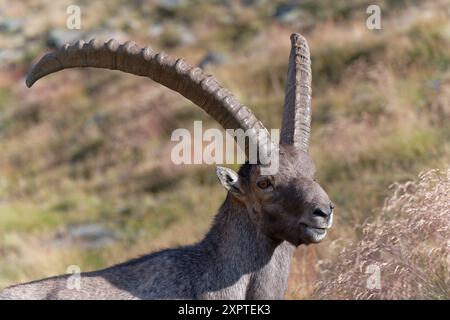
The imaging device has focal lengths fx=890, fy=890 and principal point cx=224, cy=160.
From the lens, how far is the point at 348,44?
2378cm

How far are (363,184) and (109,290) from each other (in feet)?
23.5

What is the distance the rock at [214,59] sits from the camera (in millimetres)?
29500

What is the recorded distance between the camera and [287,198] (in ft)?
23.6

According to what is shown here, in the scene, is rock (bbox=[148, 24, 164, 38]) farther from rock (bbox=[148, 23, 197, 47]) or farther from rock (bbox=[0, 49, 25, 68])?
rock (bbox=[0, 49, 25, 68])

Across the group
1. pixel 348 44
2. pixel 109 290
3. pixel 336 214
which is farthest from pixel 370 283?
pixel 348 44

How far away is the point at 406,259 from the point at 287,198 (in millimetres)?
1861

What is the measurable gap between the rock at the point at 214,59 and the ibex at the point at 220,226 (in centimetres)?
2186

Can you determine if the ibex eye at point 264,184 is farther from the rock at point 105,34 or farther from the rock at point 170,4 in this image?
the rock at point 170,4

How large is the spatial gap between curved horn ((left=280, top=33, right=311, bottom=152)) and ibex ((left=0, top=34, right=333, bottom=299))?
0.15 metres

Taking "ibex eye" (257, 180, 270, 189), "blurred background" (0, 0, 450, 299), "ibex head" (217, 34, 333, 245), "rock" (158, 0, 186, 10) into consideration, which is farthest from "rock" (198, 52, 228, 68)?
"ibex eye" (257, 180, 270, 189)

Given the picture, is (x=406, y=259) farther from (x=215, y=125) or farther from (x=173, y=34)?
(x=173, y=34)

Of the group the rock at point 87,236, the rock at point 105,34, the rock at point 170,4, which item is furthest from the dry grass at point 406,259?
the rock at point 170,4

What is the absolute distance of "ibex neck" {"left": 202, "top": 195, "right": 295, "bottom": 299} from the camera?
733 cm

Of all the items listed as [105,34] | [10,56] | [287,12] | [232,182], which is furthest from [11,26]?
[232,182]
